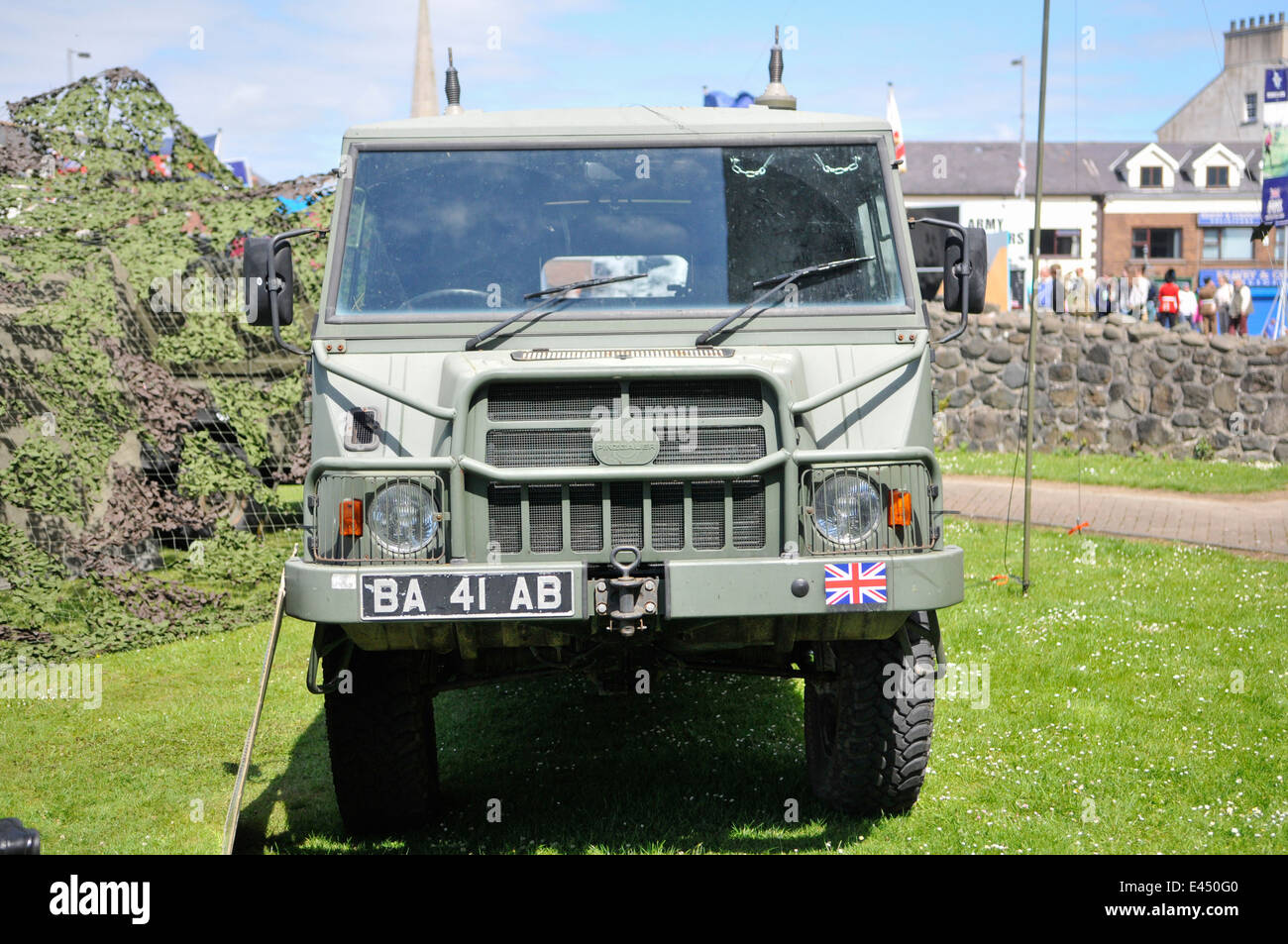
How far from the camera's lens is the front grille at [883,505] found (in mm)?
4270

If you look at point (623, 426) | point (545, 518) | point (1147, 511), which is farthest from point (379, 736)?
point (1147, 511)

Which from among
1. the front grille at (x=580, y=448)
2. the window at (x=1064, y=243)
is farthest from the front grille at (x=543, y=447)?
the window at (x=1064, y=243)

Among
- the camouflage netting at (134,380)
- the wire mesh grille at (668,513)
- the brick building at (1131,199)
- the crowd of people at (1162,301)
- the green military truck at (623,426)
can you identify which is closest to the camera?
the green military truck at (623,426)

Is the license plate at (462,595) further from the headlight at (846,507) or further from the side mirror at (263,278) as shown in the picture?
the side mirror at (263,278)

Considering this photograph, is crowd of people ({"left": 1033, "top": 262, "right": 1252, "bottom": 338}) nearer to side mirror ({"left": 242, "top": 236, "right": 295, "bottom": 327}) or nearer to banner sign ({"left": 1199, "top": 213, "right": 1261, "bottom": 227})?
side mirror ({"left": 242, "top": 236, "right": 295, "bottom": 327})

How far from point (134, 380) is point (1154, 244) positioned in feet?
173

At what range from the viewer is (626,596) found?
4.18 meters

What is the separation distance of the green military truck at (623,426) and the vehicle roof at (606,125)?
2 cm

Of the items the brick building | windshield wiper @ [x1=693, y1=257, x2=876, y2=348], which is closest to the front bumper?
windshield wiper @ [x1=693, y1=257, x2=876, y2=348]

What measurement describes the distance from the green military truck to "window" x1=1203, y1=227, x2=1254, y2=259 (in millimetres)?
54206

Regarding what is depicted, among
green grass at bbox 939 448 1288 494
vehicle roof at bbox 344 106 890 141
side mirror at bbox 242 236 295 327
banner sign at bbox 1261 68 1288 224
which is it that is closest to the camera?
Answer: side mirror at bbox 242 236 295 327

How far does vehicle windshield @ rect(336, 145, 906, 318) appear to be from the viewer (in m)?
4.88

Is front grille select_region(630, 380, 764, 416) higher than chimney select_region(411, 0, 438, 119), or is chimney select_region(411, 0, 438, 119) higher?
chimney select_region(411, 0, 438, 119)
